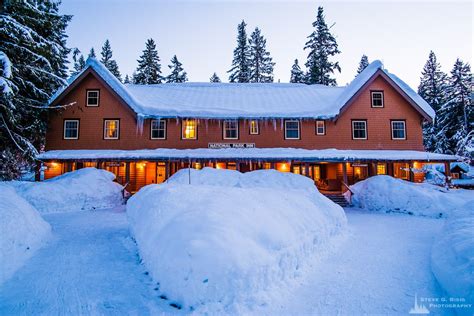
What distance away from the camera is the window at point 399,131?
20062 mm

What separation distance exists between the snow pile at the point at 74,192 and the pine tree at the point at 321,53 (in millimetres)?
30631

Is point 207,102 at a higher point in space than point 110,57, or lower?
lower

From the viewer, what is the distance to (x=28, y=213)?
24.8ft

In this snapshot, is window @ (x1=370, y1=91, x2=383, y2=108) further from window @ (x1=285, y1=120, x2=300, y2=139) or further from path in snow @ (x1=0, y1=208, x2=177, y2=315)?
path in snow @ (x1=0, y1=208, x2=177, y2=315)

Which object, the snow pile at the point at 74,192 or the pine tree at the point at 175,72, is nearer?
the snow pile at the point at 74,192

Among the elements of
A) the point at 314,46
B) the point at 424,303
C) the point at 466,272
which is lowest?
the point at 424,303

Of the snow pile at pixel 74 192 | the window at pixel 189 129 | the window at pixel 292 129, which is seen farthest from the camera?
the window at pixel 292 129

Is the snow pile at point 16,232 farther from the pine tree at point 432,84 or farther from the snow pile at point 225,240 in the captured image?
the pine tree at point 432,84

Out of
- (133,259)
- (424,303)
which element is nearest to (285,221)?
(424,303)

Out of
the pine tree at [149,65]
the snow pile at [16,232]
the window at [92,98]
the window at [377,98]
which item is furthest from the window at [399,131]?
the pine tree at [149,65]

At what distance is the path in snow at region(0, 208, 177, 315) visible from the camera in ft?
13.2

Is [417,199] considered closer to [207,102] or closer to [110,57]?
[207,102]

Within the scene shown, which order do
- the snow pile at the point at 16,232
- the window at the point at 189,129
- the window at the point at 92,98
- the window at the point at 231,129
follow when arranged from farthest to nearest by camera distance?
the window at the point at 231,129 → the window at the point at 189,129 → the window at the point at 92,98 → the snow pile at the point at 16,232

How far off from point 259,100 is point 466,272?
19538mm
